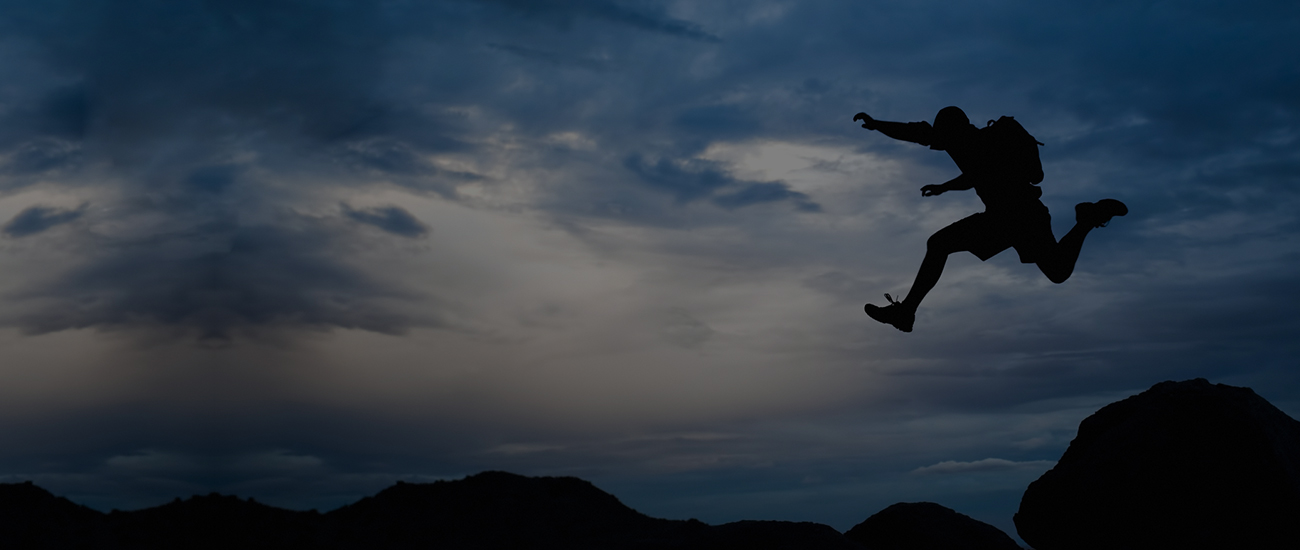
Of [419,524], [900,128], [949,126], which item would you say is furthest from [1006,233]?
[419,524]

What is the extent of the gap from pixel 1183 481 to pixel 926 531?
13.9ft

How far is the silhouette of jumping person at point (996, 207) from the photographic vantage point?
8906 mm

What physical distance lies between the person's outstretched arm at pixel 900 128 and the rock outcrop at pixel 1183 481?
4.50 m

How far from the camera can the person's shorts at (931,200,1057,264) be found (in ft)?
29.6

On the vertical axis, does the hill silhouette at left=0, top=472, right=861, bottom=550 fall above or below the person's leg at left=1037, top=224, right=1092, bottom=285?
below

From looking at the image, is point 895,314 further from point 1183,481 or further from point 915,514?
point 915,514

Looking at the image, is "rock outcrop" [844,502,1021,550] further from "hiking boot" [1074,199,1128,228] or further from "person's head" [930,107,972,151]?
"person's head" [930,107,972,151]

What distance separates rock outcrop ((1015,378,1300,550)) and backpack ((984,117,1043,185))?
3396 millimetres

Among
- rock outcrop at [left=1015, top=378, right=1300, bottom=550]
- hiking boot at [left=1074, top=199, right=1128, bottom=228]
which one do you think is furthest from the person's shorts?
rock outcrop at [left=1015, top=378, right=1300, bottom=550]

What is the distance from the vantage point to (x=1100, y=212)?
901cm

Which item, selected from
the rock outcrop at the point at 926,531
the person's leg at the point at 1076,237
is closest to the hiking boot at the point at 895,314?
the person's leg at the point at 1076,237

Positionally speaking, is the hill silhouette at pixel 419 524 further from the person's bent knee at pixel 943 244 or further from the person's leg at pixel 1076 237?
→ the person's leg at pixel 1076 237

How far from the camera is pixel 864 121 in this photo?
28.4ft

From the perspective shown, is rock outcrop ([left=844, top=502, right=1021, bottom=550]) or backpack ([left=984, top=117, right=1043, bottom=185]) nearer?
backpack ([left=984, top=117, right=1043, bottom=185])
